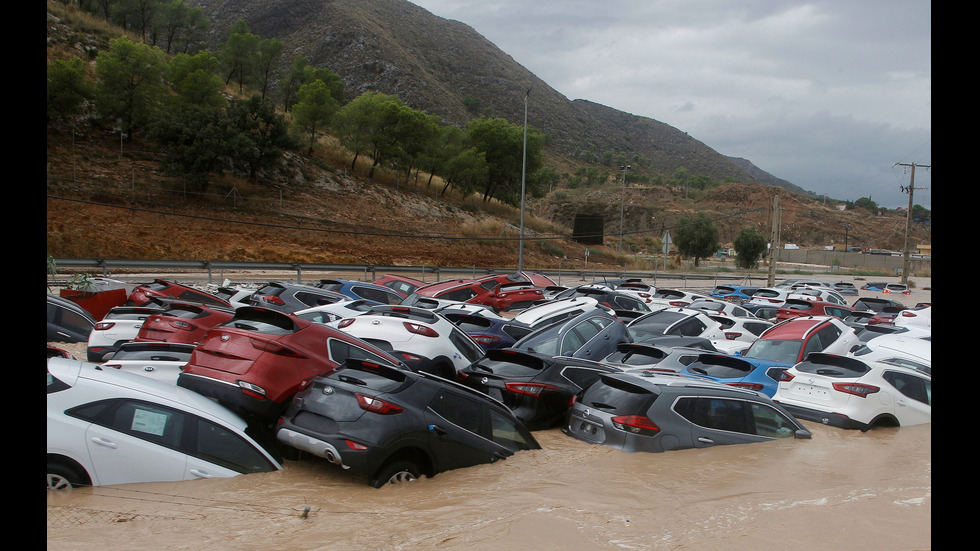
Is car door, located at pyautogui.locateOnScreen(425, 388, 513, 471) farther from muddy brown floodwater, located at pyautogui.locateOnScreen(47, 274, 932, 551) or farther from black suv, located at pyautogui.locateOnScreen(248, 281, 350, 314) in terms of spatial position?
black suv, located at pyautogui.locateOnScreen(248, 281, 350, 314)

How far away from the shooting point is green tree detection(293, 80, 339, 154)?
55.2 metres

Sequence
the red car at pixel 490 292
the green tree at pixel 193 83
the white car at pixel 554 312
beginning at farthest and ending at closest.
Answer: the green tree at pixel 193 83, the red car at pixel 490 292, the white car at pixel 554 312

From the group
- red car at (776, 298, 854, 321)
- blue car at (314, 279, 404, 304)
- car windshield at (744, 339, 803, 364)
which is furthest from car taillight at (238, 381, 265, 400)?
red car at (776, 298, 854, 321)

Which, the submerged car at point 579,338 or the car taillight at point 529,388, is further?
the submerged car at point 579,338

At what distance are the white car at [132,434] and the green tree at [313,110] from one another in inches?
2007

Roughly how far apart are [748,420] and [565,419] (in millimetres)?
2373

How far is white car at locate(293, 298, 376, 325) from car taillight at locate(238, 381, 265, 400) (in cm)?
676

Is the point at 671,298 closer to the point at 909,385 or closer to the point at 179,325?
the point at 909,385

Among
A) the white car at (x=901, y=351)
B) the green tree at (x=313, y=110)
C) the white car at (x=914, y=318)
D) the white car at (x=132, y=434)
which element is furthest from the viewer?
the green tree at (x=313, y=110)

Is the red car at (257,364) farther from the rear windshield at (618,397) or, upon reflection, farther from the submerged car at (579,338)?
the submerged car at (579,338)

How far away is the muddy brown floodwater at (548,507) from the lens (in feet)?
15.9

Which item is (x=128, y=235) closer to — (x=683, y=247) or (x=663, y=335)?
(x=663, y=335)

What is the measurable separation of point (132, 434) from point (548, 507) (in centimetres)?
357

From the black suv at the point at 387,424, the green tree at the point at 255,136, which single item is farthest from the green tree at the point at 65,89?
the black suv at the point at 387,424
